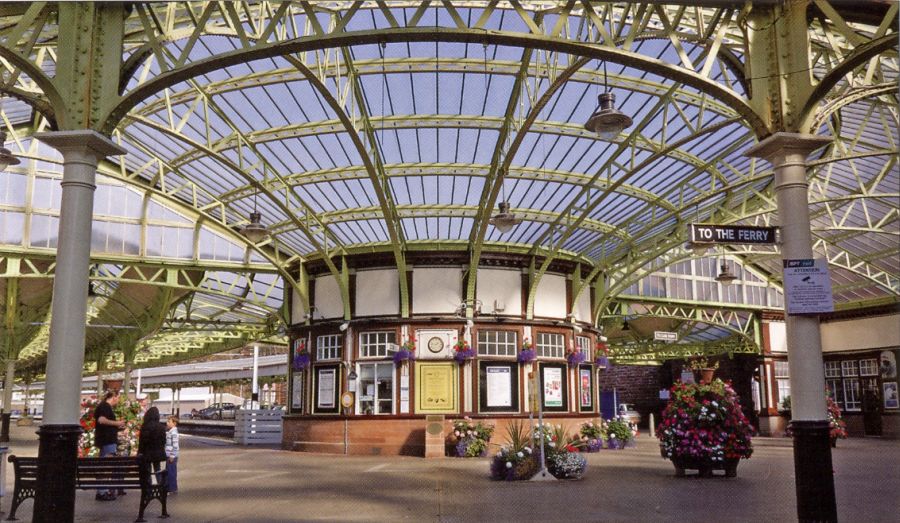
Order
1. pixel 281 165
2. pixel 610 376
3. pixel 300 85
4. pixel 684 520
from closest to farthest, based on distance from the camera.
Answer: pixel 684 520 < pixel 300 85 < pixel 281 165 < pixel 610 376

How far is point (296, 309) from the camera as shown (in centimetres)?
2814

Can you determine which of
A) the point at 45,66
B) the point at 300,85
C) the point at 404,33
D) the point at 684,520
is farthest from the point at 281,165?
the point at 684,520

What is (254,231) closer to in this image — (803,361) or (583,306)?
(583,306)

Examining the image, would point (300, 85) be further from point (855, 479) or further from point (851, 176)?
point (851, 176)

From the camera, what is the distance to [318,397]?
84.6 feet

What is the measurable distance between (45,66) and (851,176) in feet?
79.5

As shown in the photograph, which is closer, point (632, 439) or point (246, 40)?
point (246, 40)

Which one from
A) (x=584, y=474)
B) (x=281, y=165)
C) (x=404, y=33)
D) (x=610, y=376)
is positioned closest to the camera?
(x=404, y=33)

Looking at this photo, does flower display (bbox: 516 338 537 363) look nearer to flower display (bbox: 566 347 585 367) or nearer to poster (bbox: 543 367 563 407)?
poster (bbox: 543 367 563 407)

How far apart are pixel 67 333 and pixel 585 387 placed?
19.7 m

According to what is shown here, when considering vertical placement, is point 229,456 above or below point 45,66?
below

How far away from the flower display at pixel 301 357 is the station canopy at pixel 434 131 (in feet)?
8.09

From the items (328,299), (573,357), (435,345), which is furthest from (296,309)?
(573,357)

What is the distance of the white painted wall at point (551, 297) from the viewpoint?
86.7 ft
